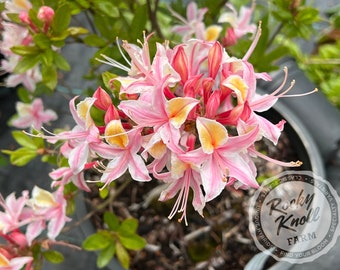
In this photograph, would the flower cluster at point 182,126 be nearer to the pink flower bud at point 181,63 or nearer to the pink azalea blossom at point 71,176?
the pink flower bud at point 181,63

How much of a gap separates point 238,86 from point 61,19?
15.9 inches

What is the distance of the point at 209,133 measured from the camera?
0.58 m

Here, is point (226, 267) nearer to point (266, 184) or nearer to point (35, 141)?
point (266, 184)

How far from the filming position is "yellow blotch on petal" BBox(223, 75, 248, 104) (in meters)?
0.60

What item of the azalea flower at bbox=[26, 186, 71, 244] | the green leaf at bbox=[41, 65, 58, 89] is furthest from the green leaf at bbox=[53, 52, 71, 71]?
the azalea flower at bbox=[26, 186, 71, 244]

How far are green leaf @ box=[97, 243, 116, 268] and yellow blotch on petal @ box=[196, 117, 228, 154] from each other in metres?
0.50

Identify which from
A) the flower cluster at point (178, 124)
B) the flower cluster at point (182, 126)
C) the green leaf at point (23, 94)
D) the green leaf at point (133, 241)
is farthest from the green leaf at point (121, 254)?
the green leaf at point (23, 94)

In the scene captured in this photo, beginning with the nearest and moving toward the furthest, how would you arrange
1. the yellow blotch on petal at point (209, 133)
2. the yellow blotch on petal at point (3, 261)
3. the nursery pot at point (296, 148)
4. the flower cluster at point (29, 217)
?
1. the yellow blotch on petal at point (209, 133)
2. the yellow blotch on petal at point (3, 261)
3. the flower cluster at point (29, 217)
4. the nursery pot at point (296, 148)

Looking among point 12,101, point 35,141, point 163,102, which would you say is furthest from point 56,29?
point 12,101

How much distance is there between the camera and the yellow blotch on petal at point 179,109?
1.90ft

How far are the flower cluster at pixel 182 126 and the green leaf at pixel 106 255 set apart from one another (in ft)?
1.23

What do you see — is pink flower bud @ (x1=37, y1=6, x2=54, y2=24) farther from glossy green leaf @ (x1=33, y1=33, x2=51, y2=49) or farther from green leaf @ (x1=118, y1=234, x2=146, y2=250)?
green leaf @ (x1=118, y1=234, x2=146, y2=250)

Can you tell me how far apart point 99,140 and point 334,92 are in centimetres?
110

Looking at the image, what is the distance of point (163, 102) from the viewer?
0.59 metres
